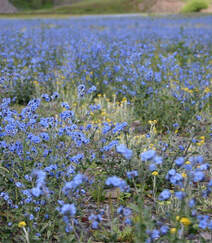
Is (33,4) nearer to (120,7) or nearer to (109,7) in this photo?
(109,7)

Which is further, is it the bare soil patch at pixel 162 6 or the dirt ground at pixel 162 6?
the bare soil patch at pixel 162 6

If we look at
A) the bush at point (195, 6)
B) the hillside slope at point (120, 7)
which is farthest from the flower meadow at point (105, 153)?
the hillside slope at point (120, 7)

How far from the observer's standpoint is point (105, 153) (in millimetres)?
3326

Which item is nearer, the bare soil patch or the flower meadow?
the flower meadow

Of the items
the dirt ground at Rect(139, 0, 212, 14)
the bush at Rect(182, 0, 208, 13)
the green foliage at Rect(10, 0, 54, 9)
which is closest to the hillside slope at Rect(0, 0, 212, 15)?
the dirt ground at Rect(139, 0, 212, 14)

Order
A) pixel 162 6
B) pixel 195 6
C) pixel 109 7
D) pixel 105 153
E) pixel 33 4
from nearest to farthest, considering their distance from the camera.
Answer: pixel 105 153, pixel 195 6, pixel 162 6, pixel 109 7, pixel 33 4

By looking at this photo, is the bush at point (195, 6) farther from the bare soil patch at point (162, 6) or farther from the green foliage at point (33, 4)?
Result: the green foliage at point (33, 4)

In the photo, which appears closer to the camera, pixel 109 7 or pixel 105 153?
pixel 105 153

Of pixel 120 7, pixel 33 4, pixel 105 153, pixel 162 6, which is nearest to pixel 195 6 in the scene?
pixel 162 6

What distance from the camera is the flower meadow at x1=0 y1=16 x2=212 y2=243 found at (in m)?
1.87

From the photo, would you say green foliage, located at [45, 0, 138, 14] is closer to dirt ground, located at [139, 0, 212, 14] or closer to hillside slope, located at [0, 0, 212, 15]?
Answer: hillside slope, located at [0, 0, 212, 15]

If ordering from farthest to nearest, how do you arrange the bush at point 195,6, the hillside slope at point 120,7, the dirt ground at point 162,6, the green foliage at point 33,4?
the green foliage at point 33,4 < the dirt ground at point 162,6 < the hillside slope at point 120,7 < the bush at point 195,6

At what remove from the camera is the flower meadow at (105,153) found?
1.87 meters

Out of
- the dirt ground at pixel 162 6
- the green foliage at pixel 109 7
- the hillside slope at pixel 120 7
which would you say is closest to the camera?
the hillside slope at pixel 120 7
